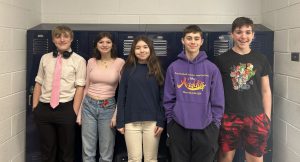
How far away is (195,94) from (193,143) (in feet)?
1.21

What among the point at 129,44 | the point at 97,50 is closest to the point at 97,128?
the point at 97,50

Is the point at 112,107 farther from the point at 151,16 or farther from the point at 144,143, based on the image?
the point at 151,16

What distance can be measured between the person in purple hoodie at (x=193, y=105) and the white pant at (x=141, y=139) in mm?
189

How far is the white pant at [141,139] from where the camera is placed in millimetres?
2410

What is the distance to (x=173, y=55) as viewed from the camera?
111 inches

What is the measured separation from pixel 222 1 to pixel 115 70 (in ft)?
5.03

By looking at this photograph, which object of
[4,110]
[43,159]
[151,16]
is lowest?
[43,159]

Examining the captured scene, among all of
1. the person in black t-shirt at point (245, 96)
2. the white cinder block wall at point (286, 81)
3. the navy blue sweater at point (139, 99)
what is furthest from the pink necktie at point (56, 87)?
the white cinder block wall at point (286, 81)

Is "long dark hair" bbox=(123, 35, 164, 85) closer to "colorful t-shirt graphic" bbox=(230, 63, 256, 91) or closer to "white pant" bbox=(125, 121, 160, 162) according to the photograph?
"white pant" bbox=(125, 121, 160, 162)

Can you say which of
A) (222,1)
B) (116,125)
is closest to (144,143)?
(116,125)

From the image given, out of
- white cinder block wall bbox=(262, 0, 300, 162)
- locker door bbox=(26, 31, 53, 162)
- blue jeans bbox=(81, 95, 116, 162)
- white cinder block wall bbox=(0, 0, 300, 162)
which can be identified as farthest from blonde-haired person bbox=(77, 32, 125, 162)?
white cinder block wall bbox=(262, 0, 300, 162)

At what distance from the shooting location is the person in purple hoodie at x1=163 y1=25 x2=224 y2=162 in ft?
7.20

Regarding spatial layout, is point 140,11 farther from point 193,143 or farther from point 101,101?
point 193,143

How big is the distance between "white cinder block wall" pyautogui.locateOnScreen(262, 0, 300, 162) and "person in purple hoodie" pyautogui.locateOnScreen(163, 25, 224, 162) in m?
0.72
